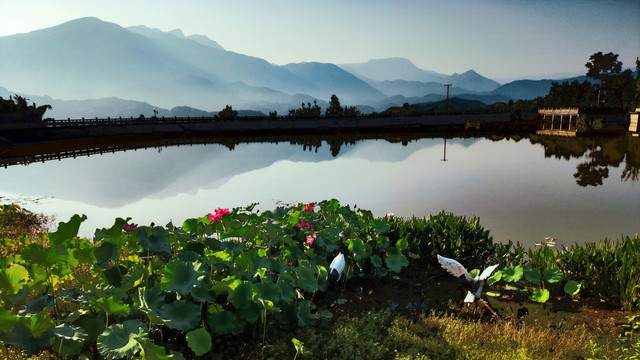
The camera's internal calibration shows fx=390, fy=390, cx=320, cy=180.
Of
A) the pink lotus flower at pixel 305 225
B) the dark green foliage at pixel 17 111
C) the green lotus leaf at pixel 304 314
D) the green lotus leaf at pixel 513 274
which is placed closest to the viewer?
the green lotus leaf at pixel 304 314

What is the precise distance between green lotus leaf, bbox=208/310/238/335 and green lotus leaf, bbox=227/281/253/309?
0.17 m

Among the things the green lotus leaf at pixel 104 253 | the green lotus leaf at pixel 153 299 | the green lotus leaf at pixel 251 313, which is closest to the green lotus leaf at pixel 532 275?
the green lotus leaf at pixel 251 313

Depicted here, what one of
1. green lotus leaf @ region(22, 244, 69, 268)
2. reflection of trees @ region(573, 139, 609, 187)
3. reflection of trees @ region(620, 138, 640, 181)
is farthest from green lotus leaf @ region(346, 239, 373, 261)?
reflection of trees @ region(620, 138, 640, 181)

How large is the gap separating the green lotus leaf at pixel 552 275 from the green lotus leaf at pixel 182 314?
18.0 ft

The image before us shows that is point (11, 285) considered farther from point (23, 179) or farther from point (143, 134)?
point (143, 134)

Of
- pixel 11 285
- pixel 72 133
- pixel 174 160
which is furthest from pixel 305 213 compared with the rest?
pixel 72 133

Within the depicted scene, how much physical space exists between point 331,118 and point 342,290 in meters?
64.2

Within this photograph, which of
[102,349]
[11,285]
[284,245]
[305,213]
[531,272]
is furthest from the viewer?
[305,213]

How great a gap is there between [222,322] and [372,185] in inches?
660

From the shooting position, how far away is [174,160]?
33.4m

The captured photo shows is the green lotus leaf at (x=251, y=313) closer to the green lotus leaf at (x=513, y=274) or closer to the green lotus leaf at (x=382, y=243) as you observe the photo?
Result: the green lotus leaf at (x=382, y=243)

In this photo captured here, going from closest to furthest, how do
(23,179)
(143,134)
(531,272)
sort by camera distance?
(531,272) → (23,179) → (143,134)

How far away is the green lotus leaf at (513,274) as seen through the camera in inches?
245

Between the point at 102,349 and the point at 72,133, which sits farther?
the point at 72,133
